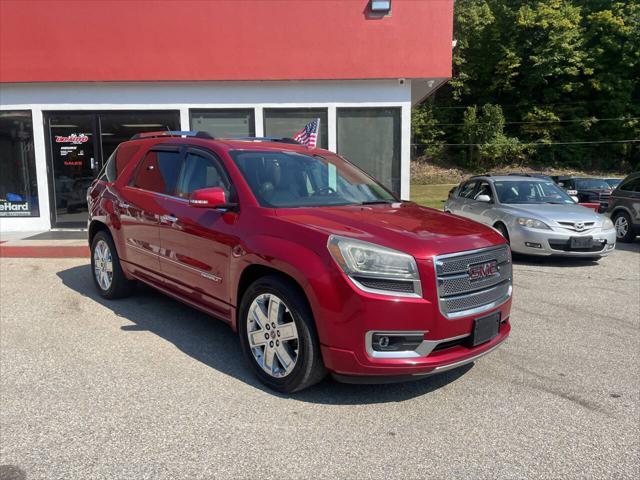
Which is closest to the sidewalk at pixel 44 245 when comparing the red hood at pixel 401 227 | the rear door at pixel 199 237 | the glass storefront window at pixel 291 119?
the glass storefront window at pixel 291 119

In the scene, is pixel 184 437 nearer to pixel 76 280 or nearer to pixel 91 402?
pixel 91 402

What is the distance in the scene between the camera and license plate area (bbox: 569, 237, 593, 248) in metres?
8.15

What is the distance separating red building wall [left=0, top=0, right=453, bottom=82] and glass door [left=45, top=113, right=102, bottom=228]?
40.0 inches

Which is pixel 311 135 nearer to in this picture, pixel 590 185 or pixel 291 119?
pixel 291 119

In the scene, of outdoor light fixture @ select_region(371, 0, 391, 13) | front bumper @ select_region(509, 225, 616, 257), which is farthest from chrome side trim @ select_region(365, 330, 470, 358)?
outdoor light fixture @ select_region(371, 0, 391, 13)

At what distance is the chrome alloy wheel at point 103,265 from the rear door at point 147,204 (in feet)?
1.66

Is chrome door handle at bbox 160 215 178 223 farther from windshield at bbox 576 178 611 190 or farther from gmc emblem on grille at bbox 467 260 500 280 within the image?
windshield at bbox 576 178 611 190

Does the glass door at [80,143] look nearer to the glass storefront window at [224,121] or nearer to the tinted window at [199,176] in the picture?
the glass storefront window at [224,121]

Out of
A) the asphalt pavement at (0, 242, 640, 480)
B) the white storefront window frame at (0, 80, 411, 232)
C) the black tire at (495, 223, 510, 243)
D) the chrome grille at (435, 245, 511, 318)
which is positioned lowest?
the asphalt pavement at (0, 242, 640, 480)

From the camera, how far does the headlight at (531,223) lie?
27.2 ft

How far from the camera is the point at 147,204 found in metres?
5.05

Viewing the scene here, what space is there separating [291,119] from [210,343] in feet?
25.5

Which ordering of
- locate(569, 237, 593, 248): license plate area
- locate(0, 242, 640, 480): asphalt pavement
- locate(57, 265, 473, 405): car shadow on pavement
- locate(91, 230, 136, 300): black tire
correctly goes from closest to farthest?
locate(0, 242, 640, 480): asphalt pavement
locate(57, 265, 473, 405): car shadow on pavement
locate(91, 230, 136, 300): black tire
locate(569, 237, 593, 248): license plate area

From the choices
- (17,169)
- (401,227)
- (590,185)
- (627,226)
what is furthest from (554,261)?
(590,185)
